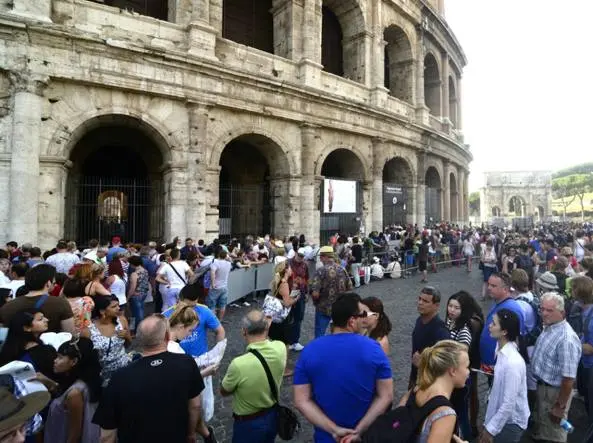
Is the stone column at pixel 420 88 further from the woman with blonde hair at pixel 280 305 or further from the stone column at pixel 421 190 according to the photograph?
the woman with blonde hair at pixel 280 305

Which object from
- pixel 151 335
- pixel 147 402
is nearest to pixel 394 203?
pixel 151 335

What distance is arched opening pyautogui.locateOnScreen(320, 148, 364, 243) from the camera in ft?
45.2

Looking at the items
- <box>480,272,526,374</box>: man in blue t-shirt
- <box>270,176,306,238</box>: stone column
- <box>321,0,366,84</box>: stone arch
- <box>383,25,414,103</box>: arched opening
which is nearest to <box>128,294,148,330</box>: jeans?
<box>480,272,526,374</box>: man in blue t-shirt

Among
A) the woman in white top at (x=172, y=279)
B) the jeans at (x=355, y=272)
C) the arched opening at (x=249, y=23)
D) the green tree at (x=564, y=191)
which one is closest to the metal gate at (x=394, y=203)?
the jeans at (x=355, y=272)

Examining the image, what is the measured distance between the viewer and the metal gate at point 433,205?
736 inches

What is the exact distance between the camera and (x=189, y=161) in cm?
1065

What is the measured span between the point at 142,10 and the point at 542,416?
582 inches

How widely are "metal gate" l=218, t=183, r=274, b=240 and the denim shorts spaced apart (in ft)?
26.7

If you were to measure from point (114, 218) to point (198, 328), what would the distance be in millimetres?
11540

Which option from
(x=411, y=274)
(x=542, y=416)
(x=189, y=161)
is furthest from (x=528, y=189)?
(x=542, y=416)

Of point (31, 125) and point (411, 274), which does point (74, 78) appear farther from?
point (411, 274)

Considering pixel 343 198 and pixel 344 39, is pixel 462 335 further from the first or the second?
pixel 344 39

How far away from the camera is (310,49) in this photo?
518 inches

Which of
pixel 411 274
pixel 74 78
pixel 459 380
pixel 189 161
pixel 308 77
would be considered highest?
pixel 308 77
